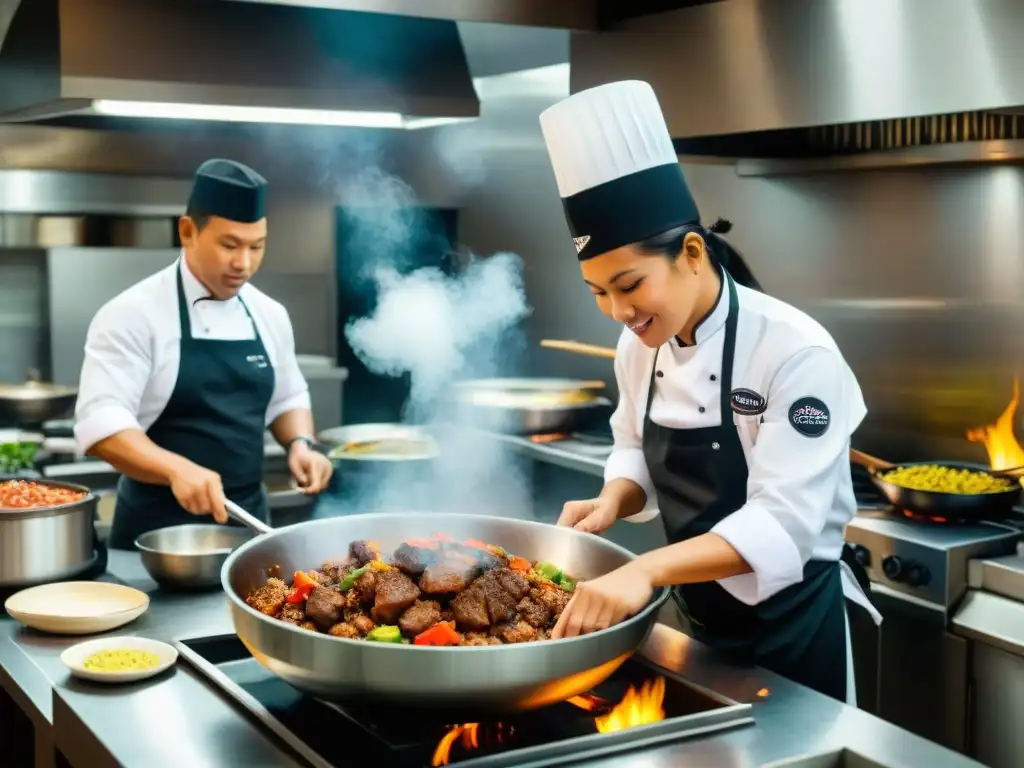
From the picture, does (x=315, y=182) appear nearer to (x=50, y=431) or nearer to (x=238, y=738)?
(x=50, y=431)

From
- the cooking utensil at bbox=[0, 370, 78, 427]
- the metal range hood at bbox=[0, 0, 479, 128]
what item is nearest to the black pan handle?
the metal range hood at bbox=[0, 0, 479, 128]

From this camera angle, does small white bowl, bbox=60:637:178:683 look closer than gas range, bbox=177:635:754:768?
No

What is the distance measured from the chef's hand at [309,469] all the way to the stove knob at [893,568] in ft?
4.94

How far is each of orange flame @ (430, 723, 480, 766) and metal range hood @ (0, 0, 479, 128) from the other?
196cm

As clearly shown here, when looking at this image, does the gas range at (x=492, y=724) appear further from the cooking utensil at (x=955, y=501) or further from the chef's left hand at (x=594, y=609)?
the cooking utensil at (x=955, y=501)

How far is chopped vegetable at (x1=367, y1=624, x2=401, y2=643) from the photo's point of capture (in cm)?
164

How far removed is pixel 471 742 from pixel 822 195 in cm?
285

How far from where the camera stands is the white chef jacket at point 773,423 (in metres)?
1.93

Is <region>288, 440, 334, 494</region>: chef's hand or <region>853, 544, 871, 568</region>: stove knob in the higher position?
<region>288, 440, 334, 494</region>: chef's hand

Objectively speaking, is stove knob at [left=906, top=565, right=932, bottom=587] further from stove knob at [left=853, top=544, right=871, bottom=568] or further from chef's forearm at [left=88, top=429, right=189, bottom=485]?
chef's forearm at [left=88, top=429, right=189, bottom=485]

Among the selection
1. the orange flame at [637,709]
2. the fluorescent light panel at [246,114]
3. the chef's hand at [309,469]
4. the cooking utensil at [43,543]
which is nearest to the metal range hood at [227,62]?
the fluorescent light panel at [246,114]

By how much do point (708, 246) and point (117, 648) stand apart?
→ 1.34 m

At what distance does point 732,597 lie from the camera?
2217mm

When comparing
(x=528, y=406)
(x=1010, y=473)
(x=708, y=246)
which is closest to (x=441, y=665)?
(x=708, y=246)
